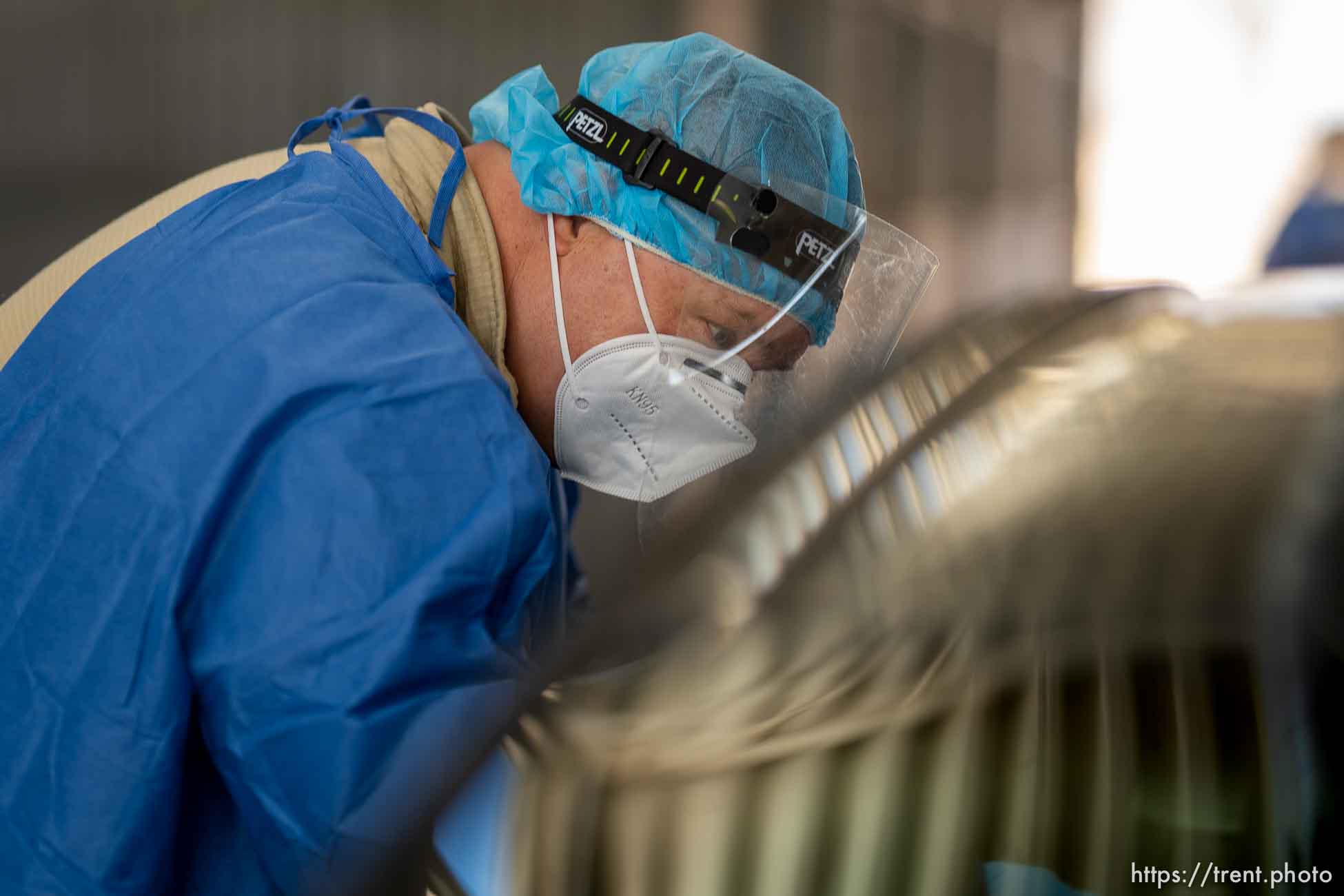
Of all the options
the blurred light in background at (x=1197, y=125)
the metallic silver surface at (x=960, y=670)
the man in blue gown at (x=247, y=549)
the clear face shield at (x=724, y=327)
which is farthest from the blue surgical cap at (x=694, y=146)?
the blurred light in background at (x=1197, y=125)

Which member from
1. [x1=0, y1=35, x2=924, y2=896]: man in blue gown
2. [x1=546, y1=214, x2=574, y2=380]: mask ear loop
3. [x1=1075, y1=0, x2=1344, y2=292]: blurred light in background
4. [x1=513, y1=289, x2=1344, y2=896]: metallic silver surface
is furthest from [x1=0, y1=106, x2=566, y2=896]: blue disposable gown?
[x1=1075, y1=0, x2=1344, y2=292]: blurred light in background

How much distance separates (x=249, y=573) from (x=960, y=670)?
2.33 feet

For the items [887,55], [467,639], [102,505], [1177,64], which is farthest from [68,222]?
[1177,64]

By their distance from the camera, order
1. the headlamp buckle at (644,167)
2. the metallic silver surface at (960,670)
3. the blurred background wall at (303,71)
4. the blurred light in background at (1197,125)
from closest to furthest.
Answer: the metallic silver surface at (960,670), the headlamp buckle at (644,167), the blurred background wall at (303,71), the blurred light in background at (1197,125)

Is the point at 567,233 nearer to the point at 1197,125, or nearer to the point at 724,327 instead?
the point at 724,327

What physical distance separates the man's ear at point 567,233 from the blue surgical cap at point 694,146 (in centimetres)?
2

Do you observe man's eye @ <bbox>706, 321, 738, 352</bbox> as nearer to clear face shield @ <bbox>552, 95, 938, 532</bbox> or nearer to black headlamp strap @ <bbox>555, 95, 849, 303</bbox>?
clear face shield @ <bbox>552, 95, 938, 532</bbox>

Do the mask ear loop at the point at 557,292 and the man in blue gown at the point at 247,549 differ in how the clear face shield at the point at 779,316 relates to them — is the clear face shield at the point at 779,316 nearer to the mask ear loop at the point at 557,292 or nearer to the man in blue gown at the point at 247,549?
the mask ear loop at the point at 557,292

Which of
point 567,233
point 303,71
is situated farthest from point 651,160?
point 303,71

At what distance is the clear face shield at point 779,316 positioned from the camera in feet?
4.43

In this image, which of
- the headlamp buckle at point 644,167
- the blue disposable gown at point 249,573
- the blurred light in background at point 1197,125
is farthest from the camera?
the blurred light in background at point 1197,125

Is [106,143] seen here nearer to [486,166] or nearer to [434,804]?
[486,166]

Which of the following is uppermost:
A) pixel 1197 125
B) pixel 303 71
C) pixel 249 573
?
pixel 1197 125

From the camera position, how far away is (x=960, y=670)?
361 mm
